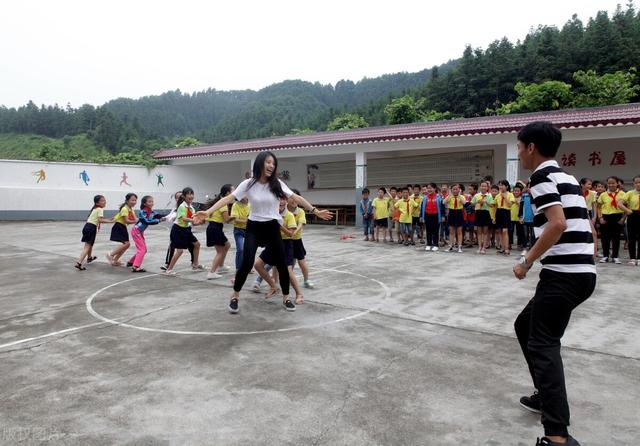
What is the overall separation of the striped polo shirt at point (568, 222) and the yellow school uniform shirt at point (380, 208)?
1017 centimetres

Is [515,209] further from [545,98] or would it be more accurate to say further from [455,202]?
[545,98]

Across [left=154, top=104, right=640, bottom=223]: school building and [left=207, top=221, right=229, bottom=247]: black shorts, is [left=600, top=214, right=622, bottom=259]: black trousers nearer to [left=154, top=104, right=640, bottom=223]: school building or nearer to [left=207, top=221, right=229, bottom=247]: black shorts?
[left=154, top=104, right=640, bottom=223]: school building

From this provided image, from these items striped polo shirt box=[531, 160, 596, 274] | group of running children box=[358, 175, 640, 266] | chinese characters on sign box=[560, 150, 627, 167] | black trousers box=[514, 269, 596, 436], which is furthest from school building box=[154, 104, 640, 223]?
black trousers box=[514, 269, 596, 436]

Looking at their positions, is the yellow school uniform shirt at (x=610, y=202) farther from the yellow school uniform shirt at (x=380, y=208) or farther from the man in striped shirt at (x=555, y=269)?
the man in striped shirt at (x=555, y=269)

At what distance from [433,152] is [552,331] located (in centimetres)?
1487

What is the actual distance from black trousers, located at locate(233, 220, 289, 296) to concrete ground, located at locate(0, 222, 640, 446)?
505 mm

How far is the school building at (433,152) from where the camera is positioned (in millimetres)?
12945

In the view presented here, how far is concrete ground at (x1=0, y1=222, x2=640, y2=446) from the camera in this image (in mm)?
2641

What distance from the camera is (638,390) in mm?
3131

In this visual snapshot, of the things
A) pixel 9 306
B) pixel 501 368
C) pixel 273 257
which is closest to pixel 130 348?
pixel 273 257

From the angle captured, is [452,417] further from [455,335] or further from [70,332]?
[70,332]

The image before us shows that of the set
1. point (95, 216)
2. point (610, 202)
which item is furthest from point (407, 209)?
point (95, 216)

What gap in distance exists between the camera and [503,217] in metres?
10.3

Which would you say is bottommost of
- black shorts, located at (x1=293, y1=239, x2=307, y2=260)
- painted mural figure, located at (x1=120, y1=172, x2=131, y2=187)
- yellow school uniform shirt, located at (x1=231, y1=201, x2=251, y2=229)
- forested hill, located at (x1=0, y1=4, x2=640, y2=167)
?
black shorts, located at (x1=293, y1=239, x2=307, y2=260)
